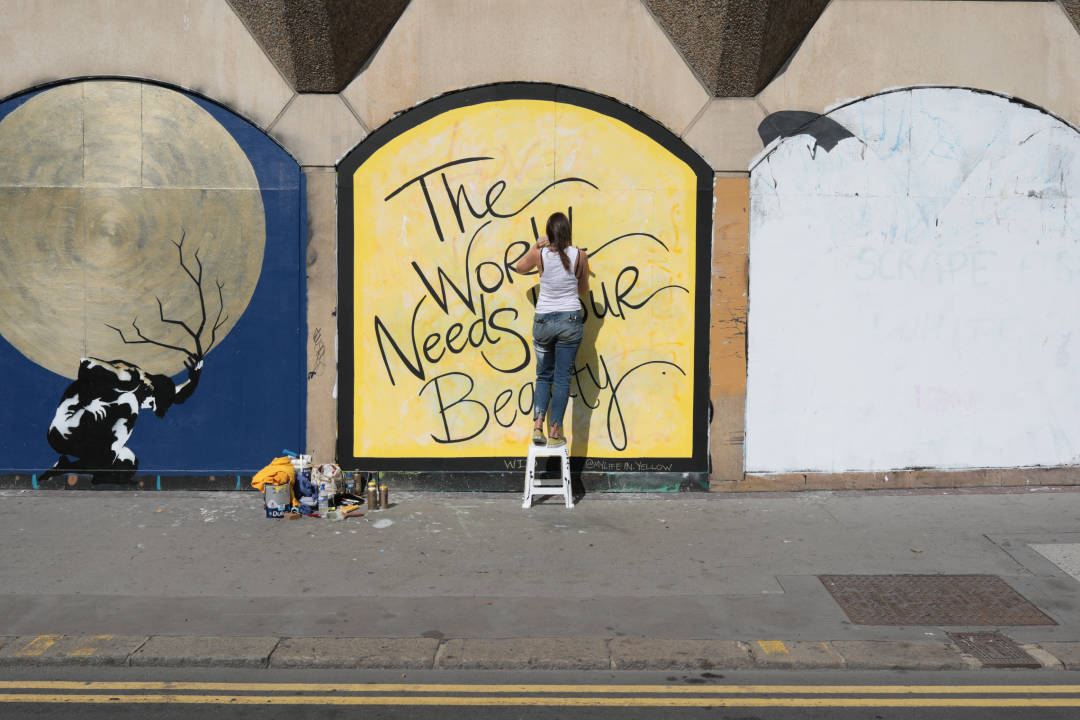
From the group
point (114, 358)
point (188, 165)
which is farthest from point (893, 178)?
point (114, 358)

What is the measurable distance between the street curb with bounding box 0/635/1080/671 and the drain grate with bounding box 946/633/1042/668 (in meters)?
0.05

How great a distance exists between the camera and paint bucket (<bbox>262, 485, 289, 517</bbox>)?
7051 mm

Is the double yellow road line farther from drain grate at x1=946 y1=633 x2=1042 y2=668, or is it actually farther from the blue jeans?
the blue jeans

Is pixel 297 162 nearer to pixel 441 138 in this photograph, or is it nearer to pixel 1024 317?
pixel 441 138

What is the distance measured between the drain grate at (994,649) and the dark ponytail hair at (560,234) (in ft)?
11.9

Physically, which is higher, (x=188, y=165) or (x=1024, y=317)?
(x=188, y=165)

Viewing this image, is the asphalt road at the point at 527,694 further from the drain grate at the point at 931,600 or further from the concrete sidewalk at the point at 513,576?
the drain grate at the point at 931,600

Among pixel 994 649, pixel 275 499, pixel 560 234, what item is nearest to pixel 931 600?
pixel 994 649

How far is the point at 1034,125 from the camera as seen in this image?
25.6ft

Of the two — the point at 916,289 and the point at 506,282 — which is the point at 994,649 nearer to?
the point at 916,289

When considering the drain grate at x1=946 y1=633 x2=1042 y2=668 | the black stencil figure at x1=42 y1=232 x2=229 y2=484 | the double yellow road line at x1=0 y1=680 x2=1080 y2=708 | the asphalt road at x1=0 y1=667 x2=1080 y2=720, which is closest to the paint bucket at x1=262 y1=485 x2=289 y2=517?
Answer: the black stencil figure at x1=42 y1=232 x2=229 y2=484

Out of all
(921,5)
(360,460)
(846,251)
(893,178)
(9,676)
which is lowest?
(9,676)

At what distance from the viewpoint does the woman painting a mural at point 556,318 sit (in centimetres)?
722

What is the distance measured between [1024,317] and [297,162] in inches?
234
